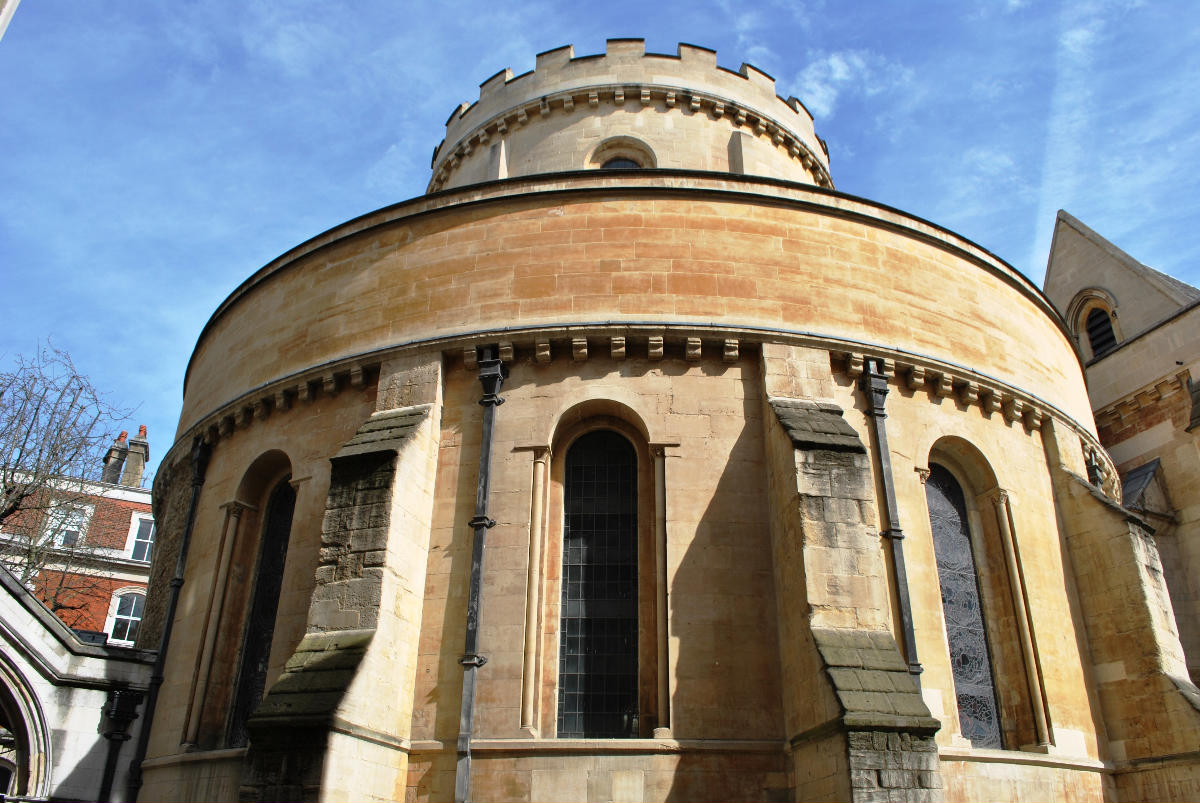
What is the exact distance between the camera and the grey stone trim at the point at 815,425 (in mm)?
9820

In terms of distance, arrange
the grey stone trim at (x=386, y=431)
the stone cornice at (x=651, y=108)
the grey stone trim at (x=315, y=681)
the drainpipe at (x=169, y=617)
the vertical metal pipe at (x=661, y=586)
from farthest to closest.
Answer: the stone cornice at (x=651, y=108), the drainpipe at (x=169, y=617), the grey stone trim at (x=386, y=431), the vertical metal pipe at (x=661, y=586), the grey stone trim at (x=315, y=681)

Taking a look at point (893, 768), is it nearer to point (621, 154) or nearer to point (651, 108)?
point (621, 154)

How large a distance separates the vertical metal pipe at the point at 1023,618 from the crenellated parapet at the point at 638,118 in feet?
30.1

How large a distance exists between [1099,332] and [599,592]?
1942cm

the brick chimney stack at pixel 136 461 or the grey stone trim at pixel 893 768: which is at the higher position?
the brick chimney stack at pixel 136 461

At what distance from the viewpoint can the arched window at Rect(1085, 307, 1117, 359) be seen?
2353cm

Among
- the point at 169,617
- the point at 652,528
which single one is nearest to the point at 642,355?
the point at 652,528

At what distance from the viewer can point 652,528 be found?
1071cm

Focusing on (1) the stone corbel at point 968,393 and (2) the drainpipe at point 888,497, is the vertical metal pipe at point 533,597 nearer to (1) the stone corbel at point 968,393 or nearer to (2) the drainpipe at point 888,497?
(2) the drainpipe at point 888,497

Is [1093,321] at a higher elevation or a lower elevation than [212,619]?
higher

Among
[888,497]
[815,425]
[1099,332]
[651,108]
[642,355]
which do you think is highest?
[651,108]

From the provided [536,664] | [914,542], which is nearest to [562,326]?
[536,664]

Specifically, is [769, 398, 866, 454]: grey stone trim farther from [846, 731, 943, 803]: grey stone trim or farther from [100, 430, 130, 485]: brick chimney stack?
[100, 430, 130, 485]: brick chimney stack

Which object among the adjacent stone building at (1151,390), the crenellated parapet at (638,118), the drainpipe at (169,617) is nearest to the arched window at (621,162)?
the crenellated parapet at (638,118)
